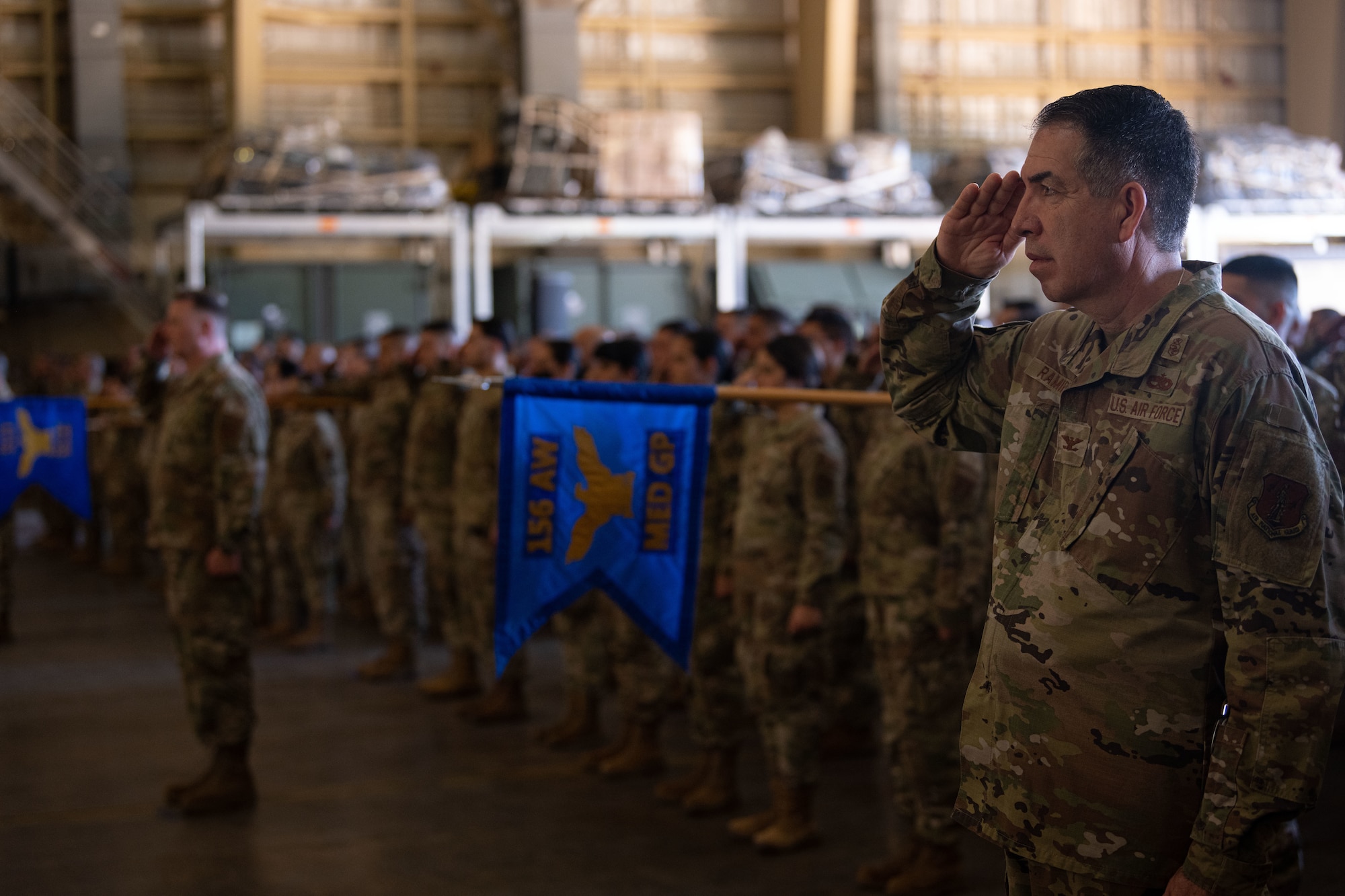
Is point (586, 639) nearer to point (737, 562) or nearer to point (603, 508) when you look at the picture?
point (737, 562)

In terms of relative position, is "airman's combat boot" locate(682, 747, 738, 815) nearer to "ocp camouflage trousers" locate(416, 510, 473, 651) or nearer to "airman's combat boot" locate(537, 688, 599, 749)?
"airman's combat boot" locate(537, 688, 599, 749)

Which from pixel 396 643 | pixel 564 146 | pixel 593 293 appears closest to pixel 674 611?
pixel 396 643

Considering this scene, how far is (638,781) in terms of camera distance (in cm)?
514

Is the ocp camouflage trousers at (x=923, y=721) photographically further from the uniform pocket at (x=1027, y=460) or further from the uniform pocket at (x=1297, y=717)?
the uniform pocket at (x=1297, y=717)

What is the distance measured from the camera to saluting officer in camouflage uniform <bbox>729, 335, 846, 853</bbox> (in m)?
4.20

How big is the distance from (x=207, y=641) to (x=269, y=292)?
909 centimetres

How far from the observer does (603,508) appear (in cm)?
365

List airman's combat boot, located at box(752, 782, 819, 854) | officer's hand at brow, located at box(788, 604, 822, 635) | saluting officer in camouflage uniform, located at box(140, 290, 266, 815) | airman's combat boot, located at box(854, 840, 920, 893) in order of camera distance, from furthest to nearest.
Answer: saluting officer in camouflage uniform, located at box(140, 290, 266, 815) → airman's combat boot, located at box(752, 782, 819, 854) → officer's hand at brow, located at box(788, 604, 822, 635) → airman's combat boot, located at box(854, 840, 920, 893)

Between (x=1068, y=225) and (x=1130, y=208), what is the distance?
85 millimetres

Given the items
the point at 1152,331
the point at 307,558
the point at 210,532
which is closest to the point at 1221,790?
the point at 1152,331

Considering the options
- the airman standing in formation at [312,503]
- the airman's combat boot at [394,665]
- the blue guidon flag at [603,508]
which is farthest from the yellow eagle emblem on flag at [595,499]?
the airman standing in formation at [312,503]

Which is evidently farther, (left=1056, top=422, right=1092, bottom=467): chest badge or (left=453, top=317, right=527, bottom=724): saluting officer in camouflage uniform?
(left=453, top=317, right=527, bottom=724): saluting officer in camouflage uniform

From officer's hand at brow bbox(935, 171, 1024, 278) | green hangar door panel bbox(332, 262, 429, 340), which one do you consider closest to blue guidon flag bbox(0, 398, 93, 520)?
green hangar door panel bbox(332, 262, 429, 340)

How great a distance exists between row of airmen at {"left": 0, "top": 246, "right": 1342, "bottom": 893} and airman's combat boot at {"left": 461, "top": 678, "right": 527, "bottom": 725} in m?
0.01
